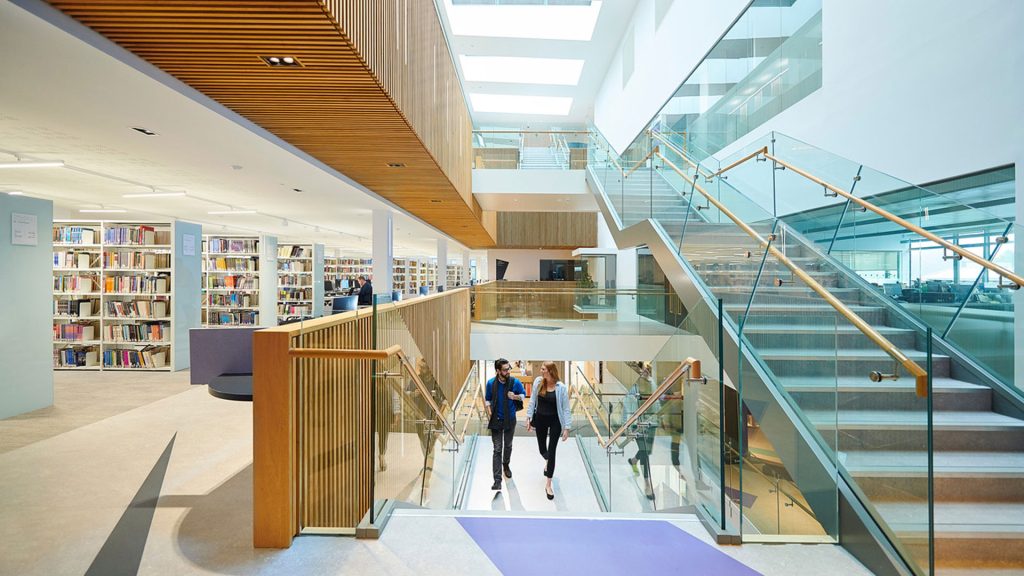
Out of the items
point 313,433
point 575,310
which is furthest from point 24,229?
point 575,310

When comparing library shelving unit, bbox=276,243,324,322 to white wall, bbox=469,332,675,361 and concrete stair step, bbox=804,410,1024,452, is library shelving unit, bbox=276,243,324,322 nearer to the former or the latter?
white wall, bbox=469,332,675,361

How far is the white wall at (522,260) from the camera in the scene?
71.7 feet

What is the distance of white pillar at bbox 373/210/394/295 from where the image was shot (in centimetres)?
839

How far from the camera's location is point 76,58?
8.86 feet

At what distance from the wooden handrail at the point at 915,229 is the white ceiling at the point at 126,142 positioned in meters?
4.94

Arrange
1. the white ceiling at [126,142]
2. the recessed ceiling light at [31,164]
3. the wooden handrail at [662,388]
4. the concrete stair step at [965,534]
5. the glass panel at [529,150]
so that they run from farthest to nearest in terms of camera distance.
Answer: the glass panel at [529,150] < the recessed ceiling light at [31,164] < the wooden handrail at [662,388] < the white ceiling at [126,142] < the concrete stair step at [965,534]

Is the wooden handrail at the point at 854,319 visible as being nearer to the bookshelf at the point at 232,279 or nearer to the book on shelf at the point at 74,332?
the bookshelf at the point at 232,279

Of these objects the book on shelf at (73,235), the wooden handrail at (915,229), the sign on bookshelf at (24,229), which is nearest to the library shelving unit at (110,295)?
the book on shelf at (73,235)

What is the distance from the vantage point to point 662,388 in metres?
3.73

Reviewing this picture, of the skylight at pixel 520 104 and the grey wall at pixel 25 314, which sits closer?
the grey wall at pixel 25 314

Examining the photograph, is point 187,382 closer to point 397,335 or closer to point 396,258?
point 397,335

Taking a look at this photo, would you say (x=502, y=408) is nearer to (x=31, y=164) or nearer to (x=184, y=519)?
(x=184, y=519)

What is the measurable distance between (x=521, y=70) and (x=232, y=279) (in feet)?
35.8

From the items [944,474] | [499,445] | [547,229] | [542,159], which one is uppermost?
[542,159]
